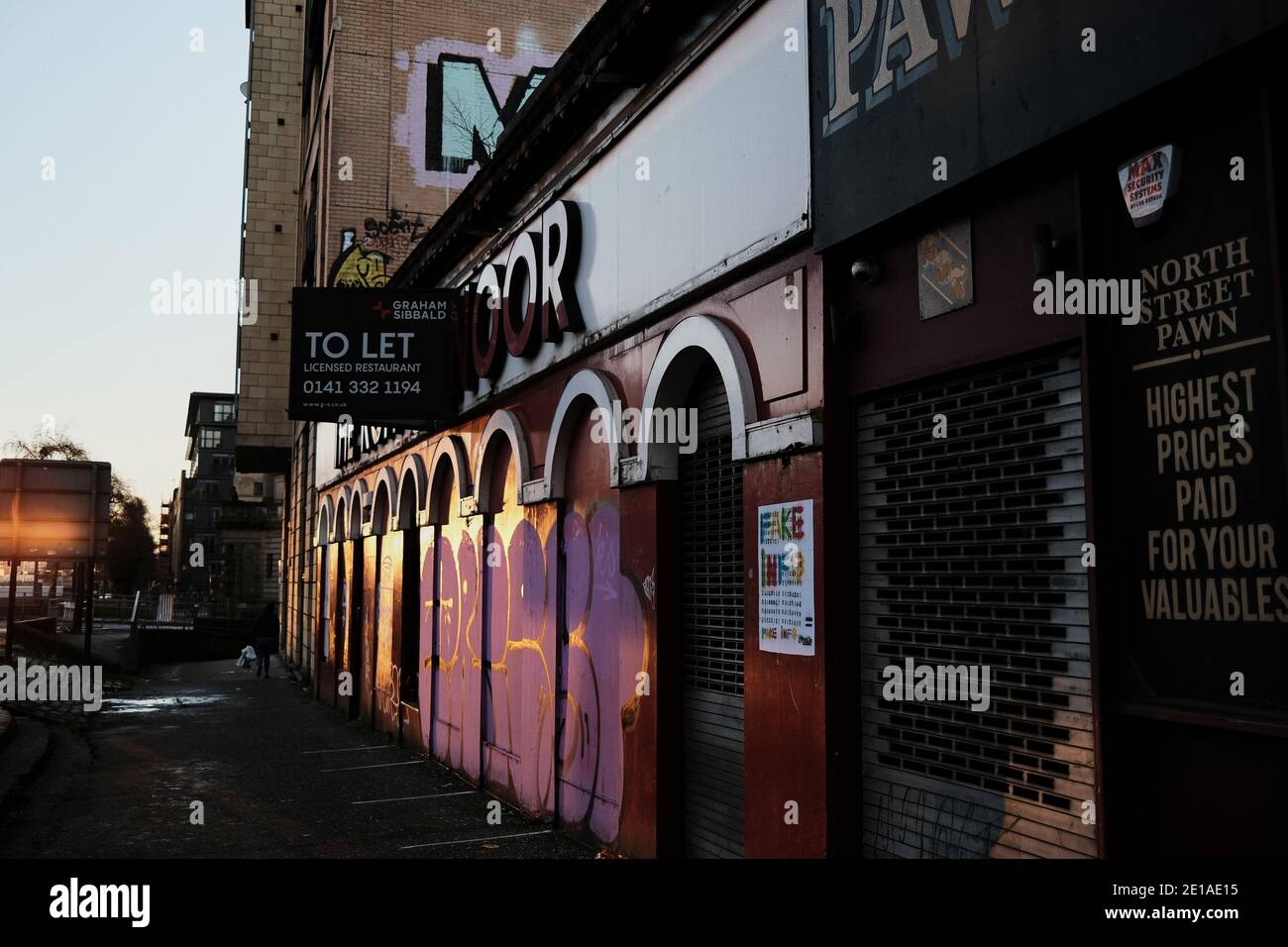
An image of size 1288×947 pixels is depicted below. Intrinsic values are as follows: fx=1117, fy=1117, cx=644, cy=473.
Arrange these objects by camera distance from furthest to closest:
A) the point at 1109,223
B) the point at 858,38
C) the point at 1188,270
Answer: the point at 858,38
the point at 1109,223
the point at 1188,270

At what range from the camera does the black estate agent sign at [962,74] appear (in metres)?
3.87

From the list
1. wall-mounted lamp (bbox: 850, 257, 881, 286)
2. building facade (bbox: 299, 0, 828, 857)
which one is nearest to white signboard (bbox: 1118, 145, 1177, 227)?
A: wall-mounted lamp (bbox: 850, 257, 881, 286)

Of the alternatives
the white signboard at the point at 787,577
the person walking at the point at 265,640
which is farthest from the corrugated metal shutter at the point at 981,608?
the person walking at the point at 265,640

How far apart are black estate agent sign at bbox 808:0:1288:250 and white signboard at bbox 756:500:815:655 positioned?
1.48 meters

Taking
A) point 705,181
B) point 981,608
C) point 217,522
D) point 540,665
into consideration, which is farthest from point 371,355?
point 217,522

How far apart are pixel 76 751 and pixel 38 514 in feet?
32.3

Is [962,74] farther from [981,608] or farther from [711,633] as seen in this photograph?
[711,633]

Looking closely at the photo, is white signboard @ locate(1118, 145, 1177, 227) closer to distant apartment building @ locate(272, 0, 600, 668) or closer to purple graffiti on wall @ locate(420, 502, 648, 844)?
purple graffiti on wall @ locate(420, 502, 648, 844)

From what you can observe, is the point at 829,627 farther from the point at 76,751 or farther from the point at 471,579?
the point at 76,751

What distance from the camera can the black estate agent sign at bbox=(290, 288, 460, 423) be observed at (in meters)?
12.5

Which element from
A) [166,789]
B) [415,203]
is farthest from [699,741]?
[415,203]

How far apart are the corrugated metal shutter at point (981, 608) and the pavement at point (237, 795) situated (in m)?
3.73

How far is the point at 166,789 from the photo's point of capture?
11492 millimetres

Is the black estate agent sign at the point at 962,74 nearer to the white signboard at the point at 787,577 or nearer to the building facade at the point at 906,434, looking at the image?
the building facade at the point at 906,434
